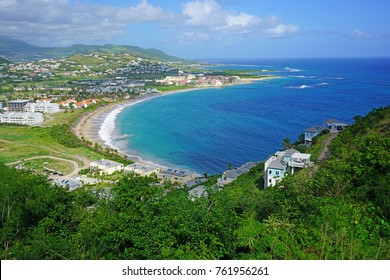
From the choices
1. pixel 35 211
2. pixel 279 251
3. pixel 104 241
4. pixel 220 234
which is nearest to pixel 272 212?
pixel 220 234

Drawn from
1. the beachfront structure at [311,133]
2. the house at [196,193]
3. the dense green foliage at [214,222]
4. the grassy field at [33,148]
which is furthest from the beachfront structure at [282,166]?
the grassy field at [33,148]

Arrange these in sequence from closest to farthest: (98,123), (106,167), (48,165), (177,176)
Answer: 1. (177,176)
2. (106,167)
3. (48,165)
4. (98,123)

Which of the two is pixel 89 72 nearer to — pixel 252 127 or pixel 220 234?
pixel 252 127

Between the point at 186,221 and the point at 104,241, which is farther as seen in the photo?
the point at 104,241

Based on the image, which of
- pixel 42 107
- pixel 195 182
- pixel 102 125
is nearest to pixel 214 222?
pixel 195 182

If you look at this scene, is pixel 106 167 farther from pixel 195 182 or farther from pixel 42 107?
pixel 42 107

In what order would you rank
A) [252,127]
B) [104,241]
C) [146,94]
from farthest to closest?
[146,94]
[252,127]
[104,241]

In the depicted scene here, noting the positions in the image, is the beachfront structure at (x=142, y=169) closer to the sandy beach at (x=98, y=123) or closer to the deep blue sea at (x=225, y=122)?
the deep blue sea at (x=225, y=122)
